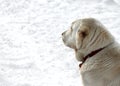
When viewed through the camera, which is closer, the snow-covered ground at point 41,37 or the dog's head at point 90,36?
the dog's head at point 90,36

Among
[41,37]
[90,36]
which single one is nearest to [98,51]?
[90,36]

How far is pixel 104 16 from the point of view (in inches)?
314

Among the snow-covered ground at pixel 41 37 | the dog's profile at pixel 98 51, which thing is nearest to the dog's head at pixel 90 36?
the dog's profile at pixel 98 51

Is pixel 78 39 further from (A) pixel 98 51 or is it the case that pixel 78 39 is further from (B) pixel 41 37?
(B) pixel 41 37

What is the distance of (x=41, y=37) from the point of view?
7094 mm

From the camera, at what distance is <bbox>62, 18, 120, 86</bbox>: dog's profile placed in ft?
12.4

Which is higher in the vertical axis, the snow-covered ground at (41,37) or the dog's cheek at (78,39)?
the dog's cheek at (78,39)

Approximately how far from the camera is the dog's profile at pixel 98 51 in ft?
12.4

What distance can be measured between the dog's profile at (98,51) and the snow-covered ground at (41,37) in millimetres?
1641

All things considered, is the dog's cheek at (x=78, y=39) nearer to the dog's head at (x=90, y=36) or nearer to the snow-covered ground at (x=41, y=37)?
the dog's head at (x=90, y=36)

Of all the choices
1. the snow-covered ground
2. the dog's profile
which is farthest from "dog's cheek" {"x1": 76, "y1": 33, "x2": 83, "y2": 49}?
the snow-covered ground

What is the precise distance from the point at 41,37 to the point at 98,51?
11.0 feet

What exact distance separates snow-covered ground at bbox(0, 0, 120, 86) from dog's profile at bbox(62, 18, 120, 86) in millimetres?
1641

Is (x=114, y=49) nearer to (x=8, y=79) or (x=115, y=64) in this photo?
(x=115, y=64)
